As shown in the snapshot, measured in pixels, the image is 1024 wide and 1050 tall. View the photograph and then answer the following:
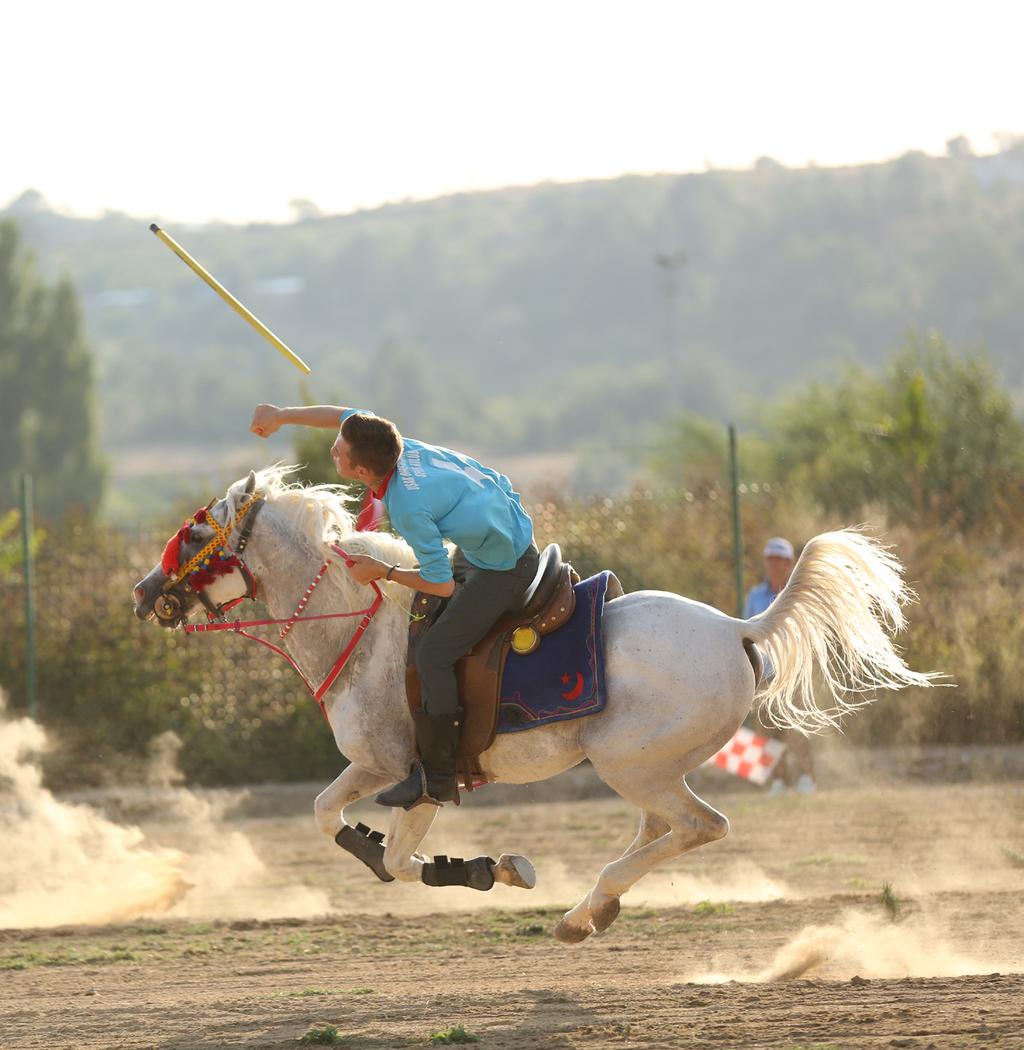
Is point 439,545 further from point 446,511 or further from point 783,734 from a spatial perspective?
point 783,734

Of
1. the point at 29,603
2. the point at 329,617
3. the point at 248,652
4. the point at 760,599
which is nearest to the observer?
the point at 329,617

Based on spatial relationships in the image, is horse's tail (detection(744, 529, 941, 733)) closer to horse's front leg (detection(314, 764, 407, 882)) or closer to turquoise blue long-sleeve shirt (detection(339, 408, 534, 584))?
turquoise blue long-sleeve shirt (detection(339, 408, 534, 584))

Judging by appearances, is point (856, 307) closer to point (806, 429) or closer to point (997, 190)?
point (997, 190)

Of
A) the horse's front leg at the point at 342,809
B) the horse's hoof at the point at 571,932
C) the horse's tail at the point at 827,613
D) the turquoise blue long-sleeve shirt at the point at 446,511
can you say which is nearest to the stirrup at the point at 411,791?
the horse's front leg at the point at 342,809

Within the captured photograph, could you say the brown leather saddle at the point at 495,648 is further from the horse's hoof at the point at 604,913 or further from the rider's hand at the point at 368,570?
the horse's hoof at the point at 604,913

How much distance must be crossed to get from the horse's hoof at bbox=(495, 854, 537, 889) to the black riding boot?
1.20 ft

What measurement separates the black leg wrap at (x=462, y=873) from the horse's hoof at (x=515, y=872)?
0.05 meters

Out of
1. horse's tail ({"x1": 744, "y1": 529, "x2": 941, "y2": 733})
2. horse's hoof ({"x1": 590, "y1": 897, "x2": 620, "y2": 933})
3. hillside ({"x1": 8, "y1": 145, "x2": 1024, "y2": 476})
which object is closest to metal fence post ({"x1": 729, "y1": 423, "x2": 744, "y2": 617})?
horse's tail ({"x1": 744, "y1": 529, "x2": 941, "y2": 733})

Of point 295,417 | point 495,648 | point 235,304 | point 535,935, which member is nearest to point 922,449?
point 535,935

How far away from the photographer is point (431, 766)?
23.2 feet

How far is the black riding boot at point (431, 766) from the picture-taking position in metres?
7.00

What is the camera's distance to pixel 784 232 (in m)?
131

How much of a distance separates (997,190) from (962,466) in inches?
4816

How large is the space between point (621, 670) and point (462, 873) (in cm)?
110
